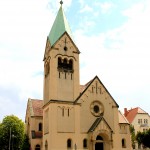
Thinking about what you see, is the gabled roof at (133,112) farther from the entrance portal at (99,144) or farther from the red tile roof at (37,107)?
the entrance portal at (99,144)

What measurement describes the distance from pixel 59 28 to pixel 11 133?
2583 cm

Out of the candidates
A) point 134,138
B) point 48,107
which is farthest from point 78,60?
point 134,138

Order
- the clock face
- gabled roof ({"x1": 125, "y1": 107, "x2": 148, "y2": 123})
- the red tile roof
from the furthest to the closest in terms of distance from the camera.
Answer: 1. gabled roof ({"x1": 125, "y1": 107, "x2": 148, "y2": 123})
2. the red tile roof
3. the clock face

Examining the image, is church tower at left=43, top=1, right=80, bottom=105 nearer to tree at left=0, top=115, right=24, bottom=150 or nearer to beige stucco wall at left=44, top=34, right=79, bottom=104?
beige stucco wall at left=44, top=34, right=79, bottom=104

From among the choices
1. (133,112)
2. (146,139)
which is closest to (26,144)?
(146,139)

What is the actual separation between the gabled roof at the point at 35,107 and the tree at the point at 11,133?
701cm

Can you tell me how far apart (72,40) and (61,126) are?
1615 cm

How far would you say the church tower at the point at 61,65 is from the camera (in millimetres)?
47438

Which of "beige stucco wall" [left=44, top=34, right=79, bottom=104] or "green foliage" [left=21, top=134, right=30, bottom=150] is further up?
"beige stucco wall" [left=44, top=34, right=79, bottom=104]

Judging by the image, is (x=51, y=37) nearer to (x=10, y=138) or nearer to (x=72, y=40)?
(x=72, y=40)

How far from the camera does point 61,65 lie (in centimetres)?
4934

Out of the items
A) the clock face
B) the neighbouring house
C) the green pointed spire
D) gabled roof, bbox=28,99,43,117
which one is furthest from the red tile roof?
the neighbouring house

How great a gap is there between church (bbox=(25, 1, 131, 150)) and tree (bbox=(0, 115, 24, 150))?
8469 millimetres

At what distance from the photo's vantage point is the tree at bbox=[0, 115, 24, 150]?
59906 mm
